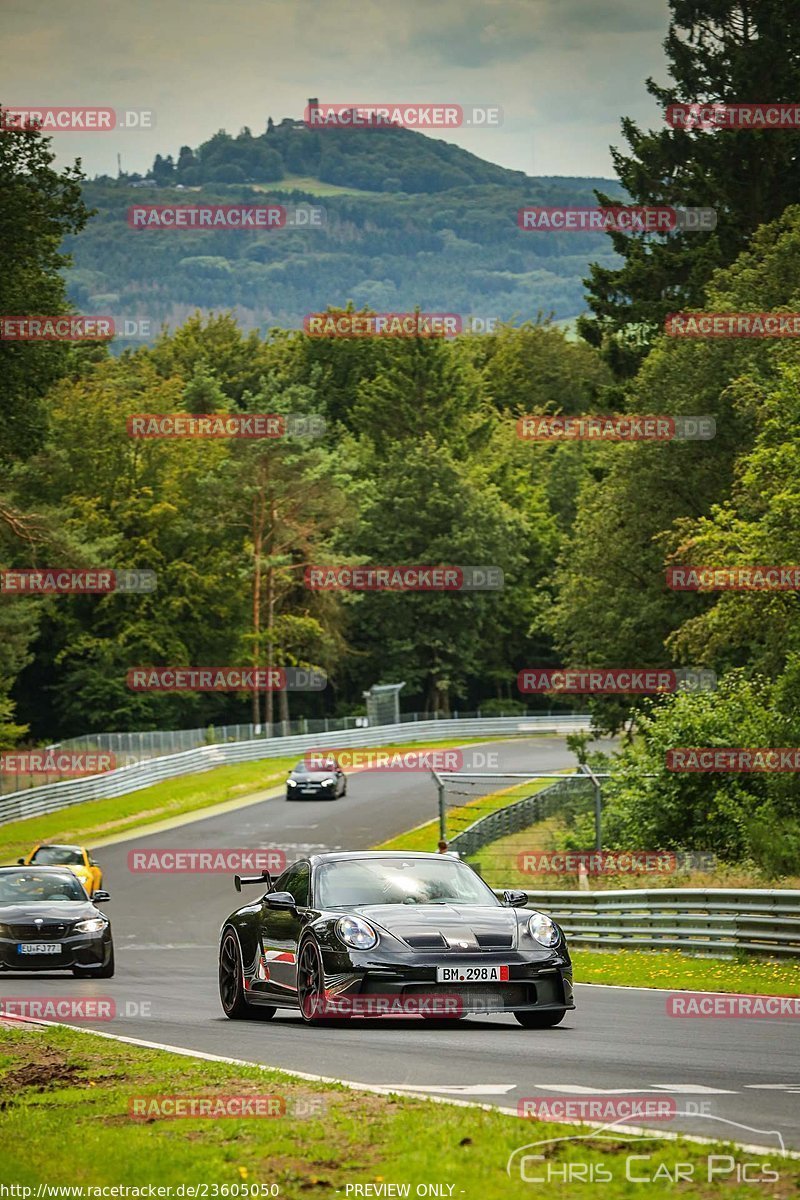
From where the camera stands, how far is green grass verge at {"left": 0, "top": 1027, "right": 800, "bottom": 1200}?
7.11 metres

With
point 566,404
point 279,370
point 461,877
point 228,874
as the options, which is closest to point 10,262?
point 228,874

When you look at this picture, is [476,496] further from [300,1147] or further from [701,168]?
[300,1147]

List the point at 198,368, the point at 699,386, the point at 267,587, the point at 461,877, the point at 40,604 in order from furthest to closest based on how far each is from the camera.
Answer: the point at 198,368
the point at 267,587
the point at 40,604
the point at 699,386
the point at 461,877

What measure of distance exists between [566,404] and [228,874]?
86364mm

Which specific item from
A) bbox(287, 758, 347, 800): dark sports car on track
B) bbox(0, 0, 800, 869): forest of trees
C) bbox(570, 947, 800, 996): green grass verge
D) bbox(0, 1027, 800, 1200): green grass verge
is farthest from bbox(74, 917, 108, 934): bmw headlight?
bbox(287, 758, 347, 800): dark sports car on track

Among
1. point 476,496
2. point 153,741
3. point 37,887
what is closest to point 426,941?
point 37,887

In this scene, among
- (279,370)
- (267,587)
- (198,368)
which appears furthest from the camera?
(279,370)

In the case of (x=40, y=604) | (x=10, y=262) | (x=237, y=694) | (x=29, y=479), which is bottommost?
(x=237, y=694)

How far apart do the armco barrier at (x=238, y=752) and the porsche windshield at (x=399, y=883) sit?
140 feet

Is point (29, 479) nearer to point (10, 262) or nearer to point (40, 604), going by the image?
point (40, 604)

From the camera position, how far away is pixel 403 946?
43.5 ft

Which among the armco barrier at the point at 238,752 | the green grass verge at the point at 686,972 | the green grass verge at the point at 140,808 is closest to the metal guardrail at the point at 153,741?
the armco barrier at the point at 238,752

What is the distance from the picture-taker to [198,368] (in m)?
105

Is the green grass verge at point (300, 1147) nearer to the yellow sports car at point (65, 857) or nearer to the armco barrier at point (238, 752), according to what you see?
the yellow sports car at point (65, 857)
